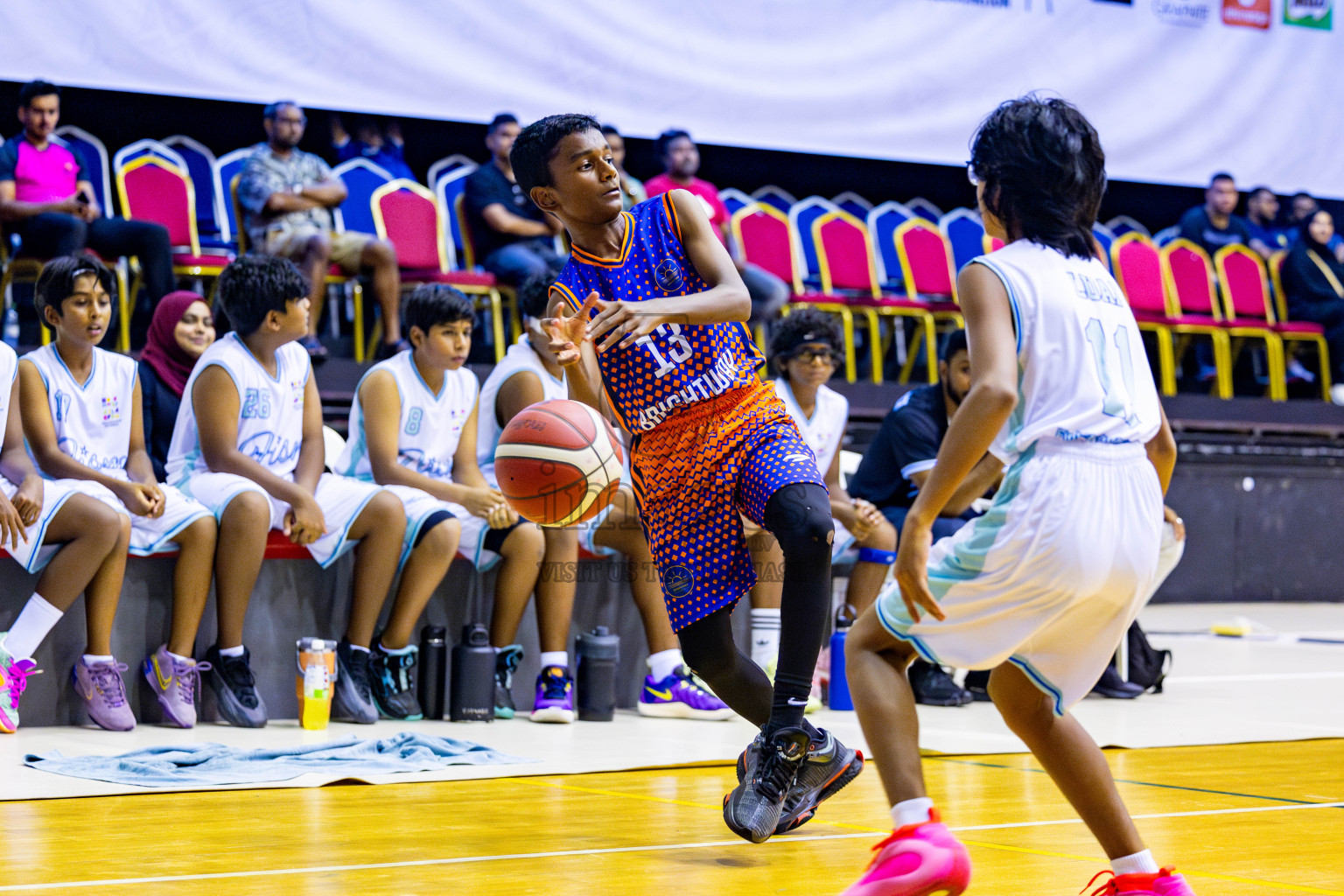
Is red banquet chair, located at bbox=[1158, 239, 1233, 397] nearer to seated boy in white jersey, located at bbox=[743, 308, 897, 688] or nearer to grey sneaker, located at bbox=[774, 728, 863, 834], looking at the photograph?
seated boy in white jersey, located at bbox=[743, 308, 897, 688]

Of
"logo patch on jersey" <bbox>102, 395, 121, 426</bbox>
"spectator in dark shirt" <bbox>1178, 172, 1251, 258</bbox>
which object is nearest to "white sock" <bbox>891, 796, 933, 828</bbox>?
"logo patch on jersey" <bbox>102, 395, 121, 426</bbox>

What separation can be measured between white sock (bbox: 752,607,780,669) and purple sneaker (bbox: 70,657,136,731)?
194 cm

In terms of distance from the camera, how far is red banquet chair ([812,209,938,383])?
9094mm

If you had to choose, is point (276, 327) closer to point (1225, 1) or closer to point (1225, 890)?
point (1225, 890)

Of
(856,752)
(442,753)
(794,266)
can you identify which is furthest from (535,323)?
(794,266)

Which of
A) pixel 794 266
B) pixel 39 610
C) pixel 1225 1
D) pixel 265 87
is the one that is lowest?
pixel 39 610

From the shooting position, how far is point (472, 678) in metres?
4.88

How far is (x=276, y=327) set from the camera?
4945 millimetres

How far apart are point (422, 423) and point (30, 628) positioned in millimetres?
1371

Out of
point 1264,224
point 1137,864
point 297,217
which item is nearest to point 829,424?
point 297,217

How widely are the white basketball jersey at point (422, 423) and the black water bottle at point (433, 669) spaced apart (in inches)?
22.5

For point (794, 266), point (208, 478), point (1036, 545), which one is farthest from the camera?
point (794, 266)

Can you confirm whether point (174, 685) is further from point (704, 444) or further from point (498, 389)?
point (704, 444)

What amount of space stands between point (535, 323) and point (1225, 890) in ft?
Result: 10.2
